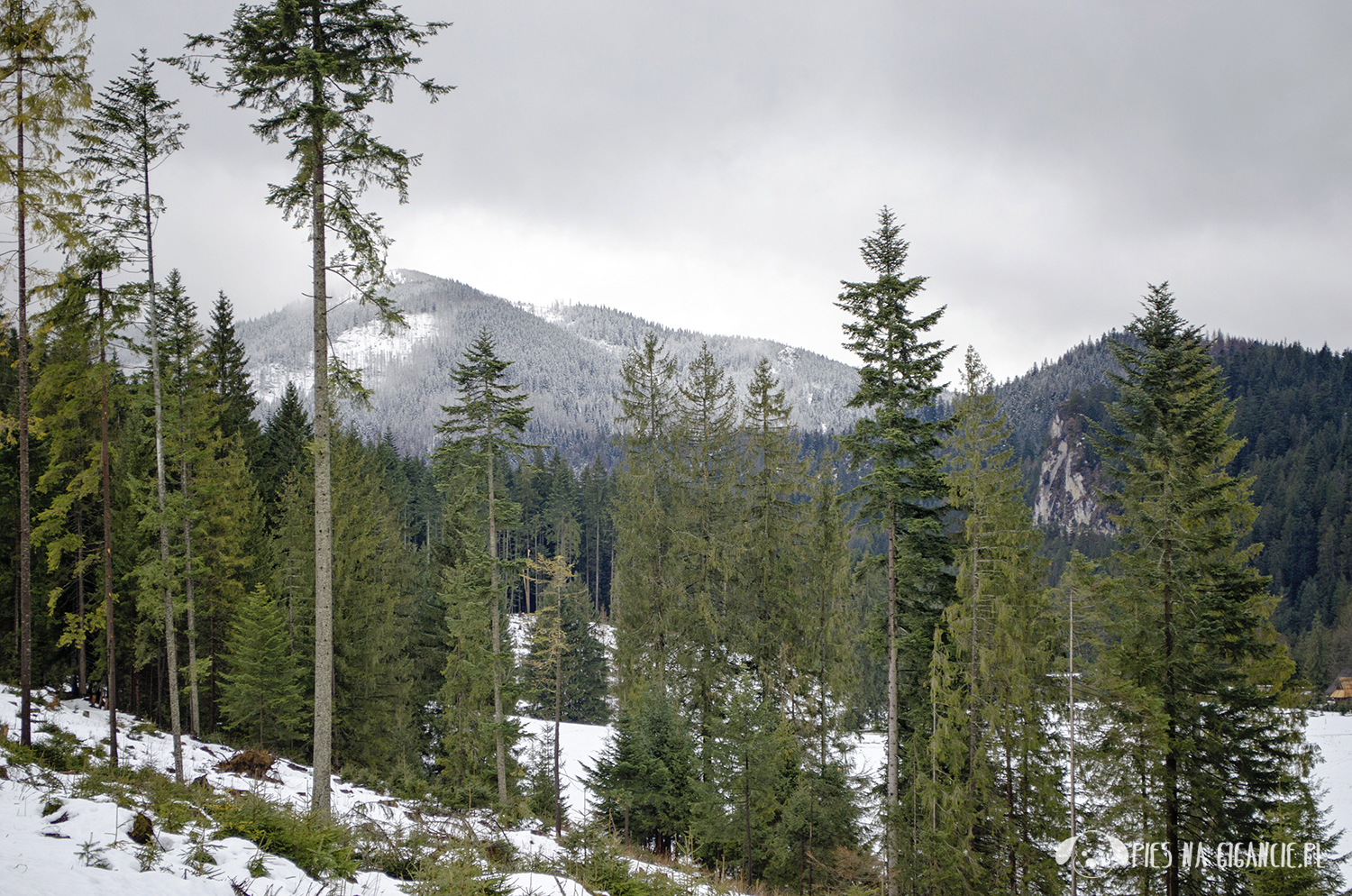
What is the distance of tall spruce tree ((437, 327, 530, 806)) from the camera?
66.2ft

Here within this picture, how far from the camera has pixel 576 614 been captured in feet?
148

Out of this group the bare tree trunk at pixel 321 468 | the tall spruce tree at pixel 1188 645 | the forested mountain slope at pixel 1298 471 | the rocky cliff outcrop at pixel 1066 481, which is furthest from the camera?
the rocky cliff outcrop at pixel 1066 481

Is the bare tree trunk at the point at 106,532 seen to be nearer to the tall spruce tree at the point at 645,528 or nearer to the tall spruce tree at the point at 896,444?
the tall spruce tree at the point at 645,528

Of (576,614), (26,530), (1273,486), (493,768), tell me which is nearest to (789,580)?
(493,768)

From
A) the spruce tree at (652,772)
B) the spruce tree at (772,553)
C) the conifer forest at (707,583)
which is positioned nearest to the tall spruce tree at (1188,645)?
the conifer forest at (707,583)

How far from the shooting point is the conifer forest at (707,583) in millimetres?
13266

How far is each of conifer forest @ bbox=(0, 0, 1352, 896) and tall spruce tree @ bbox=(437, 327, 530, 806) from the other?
0.14 metres

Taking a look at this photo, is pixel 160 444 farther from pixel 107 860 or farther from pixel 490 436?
pixel 107 860

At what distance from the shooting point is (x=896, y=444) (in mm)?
15258

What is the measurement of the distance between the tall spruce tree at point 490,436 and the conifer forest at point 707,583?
0.45 ft

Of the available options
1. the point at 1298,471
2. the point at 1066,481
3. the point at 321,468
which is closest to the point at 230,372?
the point at 321,468

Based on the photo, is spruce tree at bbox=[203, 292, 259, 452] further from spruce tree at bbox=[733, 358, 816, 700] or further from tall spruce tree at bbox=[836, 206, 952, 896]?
tall spruce tree at bbox=[836, 206, 952, 896]

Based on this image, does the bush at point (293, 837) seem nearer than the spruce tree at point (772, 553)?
Yes

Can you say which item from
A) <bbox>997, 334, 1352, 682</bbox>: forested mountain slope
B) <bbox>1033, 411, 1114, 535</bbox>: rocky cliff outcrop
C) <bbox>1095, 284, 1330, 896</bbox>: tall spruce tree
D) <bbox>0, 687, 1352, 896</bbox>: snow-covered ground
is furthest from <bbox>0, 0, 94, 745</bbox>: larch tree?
<bbox>1033, 411, 1114, 535</bbox>: rocky cliff outcrop
